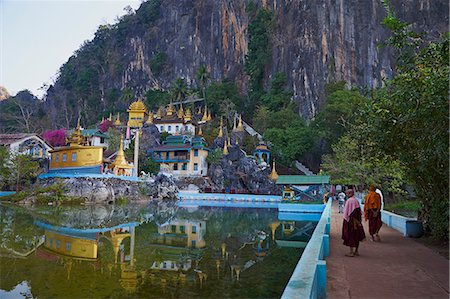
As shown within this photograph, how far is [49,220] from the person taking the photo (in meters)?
15.4

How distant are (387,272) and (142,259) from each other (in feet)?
18.0

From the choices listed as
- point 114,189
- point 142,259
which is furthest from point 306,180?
point 142,259

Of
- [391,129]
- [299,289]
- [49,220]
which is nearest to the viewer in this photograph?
[299,289]

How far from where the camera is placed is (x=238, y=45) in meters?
55.8

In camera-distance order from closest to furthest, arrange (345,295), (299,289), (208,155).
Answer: (299,289) → (345,295) → (208,155)

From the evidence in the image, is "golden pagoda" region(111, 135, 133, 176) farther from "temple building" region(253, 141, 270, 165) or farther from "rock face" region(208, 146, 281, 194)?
"temple building" region(253, 141, 270, 165)

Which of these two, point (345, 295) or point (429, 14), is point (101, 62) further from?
point (345, 295)

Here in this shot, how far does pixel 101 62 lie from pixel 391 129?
7144cm

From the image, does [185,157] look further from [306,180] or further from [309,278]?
[309,278]

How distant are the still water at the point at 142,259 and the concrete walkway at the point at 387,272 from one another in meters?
1.41

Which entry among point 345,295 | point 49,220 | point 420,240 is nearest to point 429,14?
point 420,240

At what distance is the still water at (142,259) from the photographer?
6695 mm

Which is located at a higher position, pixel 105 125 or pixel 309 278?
pixel 105 125

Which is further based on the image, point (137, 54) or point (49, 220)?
point (137, 54)
